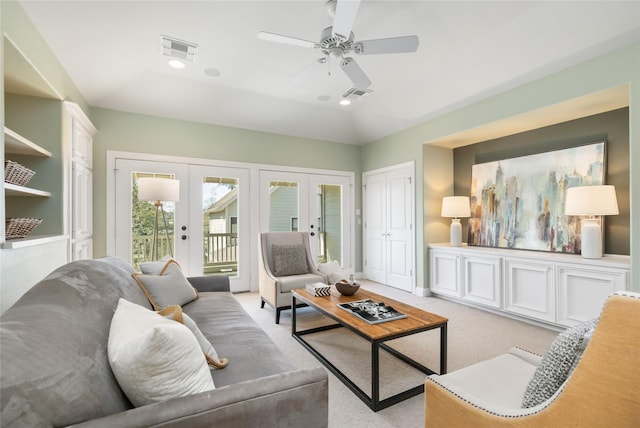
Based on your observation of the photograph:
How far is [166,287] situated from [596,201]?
390 cm

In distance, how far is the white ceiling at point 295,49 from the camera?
241cm

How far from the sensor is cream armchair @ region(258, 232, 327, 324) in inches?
131

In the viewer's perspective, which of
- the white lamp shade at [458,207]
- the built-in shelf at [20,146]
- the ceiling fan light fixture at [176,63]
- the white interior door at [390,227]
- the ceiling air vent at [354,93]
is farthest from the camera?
the white interior door at [390,227]

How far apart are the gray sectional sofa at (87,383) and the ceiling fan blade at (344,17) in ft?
6.53

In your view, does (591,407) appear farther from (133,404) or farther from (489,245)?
(489,245)

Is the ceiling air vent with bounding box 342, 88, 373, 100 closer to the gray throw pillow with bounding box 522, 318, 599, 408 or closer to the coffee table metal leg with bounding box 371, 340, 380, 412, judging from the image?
the coffee table metal leg with bounding box 371, 340, 380, 412

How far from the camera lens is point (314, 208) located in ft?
17.4

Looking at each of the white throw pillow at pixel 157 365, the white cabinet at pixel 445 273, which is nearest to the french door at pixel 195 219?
the white cabinet at pixel 445 273

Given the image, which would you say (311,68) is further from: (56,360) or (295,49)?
(56,360)

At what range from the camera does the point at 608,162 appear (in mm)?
3066

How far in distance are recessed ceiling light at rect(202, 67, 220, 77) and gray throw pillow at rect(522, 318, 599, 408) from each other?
3834mm

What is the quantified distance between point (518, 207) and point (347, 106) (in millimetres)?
2846

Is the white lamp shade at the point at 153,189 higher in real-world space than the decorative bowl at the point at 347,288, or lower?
higher

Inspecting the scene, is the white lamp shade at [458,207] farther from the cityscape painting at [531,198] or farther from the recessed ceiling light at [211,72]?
the recessed ceiling light at [211,72]
